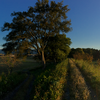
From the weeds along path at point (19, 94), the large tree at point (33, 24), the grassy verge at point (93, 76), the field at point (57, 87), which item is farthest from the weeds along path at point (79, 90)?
the large tree at point (33, 24)

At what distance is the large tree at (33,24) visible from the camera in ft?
51.5

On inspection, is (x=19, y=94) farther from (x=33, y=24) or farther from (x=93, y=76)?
(x=33, y=24)

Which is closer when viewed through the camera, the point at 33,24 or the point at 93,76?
the point at 93,76

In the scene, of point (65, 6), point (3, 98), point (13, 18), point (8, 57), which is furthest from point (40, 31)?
point (3, 98)

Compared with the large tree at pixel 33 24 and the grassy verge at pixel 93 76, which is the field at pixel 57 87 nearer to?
the grassy verge at pixel 93 76

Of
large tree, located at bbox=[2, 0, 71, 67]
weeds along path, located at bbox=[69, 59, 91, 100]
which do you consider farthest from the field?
large tree, located at bbox=[2, 0, 71, 67]

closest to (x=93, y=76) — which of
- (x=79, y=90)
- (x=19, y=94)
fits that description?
(x=79, y=90)

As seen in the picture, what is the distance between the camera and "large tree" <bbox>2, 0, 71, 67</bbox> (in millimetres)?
15695

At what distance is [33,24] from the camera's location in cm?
1617

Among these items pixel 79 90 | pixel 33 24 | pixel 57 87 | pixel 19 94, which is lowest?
pixel 19 94

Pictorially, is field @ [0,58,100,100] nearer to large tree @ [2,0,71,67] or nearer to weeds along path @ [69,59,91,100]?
weeds along path @ [69,59,91,100]

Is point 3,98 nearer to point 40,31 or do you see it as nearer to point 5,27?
point 5,27

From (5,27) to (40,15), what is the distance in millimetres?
7039

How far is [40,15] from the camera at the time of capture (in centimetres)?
1628
